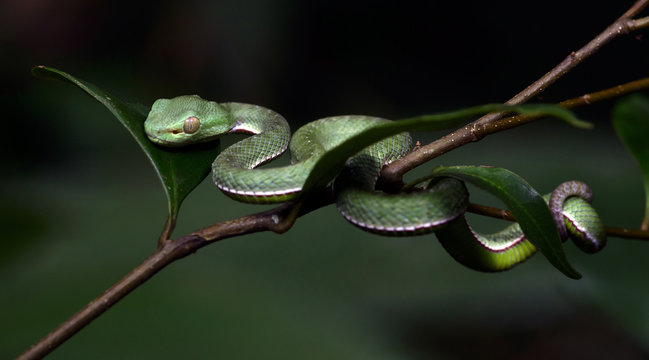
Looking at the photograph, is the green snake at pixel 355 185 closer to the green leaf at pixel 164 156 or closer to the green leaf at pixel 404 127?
the green leaf at pixel 164 156

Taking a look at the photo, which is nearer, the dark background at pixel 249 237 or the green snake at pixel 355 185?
the green snake at pixel 355 185

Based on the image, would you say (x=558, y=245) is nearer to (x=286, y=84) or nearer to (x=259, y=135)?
(x=259, y=135)

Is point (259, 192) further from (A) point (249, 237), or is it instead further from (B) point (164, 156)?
(A) point (249, 237)

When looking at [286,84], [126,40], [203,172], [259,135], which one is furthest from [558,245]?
[126,40]

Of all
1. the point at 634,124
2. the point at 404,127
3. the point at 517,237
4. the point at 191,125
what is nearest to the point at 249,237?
the point at 191,125

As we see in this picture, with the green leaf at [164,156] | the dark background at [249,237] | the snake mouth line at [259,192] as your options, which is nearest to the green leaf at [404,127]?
the snake mouth line at [259,192]

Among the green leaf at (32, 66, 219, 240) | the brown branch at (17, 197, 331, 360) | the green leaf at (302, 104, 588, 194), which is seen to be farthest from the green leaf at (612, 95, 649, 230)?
the green leaf at (32, 66, 219, 240)
